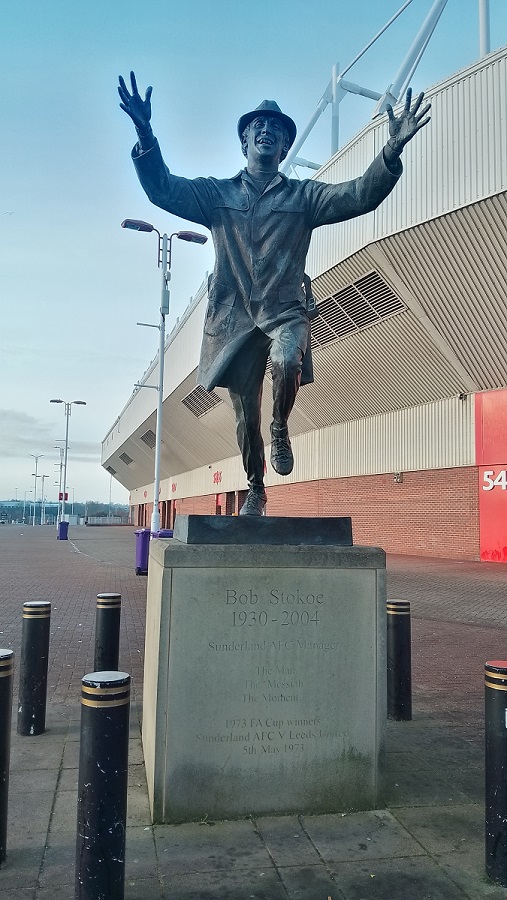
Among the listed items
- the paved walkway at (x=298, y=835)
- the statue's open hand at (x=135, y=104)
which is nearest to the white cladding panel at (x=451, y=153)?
the paved walkway at (x=298, y=835)

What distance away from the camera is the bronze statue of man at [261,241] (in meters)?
4.25

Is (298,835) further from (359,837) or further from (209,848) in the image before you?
(209,848)

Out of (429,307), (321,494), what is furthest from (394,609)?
(321,494)

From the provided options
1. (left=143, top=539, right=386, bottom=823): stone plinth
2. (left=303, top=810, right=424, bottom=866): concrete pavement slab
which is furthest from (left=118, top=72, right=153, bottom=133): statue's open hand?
(left=303, top=810, right=424, bottom=866): concrete pavement slab

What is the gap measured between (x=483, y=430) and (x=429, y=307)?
12.7ft

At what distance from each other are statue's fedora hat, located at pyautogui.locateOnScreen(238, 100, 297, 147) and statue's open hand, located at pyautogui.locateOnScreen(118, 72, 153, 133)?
748mm

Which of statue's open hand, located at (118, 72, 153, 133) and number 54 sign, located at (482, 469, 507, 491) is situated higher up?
statue's open hand, located at (118, 72, 153, 133)

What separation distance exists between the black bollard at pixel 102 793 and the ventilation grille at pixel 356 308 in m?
17.7

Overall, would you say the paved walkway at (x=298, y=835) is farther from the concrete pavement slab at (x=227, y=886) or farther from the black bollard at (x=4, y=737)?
the black bollard at (x=4, y=737)

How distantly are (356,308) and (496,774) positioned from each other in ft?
61.3

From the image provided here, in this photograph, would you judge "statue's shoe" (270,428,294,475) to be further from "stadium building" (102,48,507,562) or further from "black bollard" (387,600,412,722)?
"stadium building" (102,48,507,562)

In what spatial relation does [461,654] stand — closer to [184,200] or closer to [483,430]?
[184,200]

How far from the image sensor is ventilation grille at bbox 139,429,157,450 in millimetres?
50300

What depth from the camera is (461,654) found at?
8.14m
